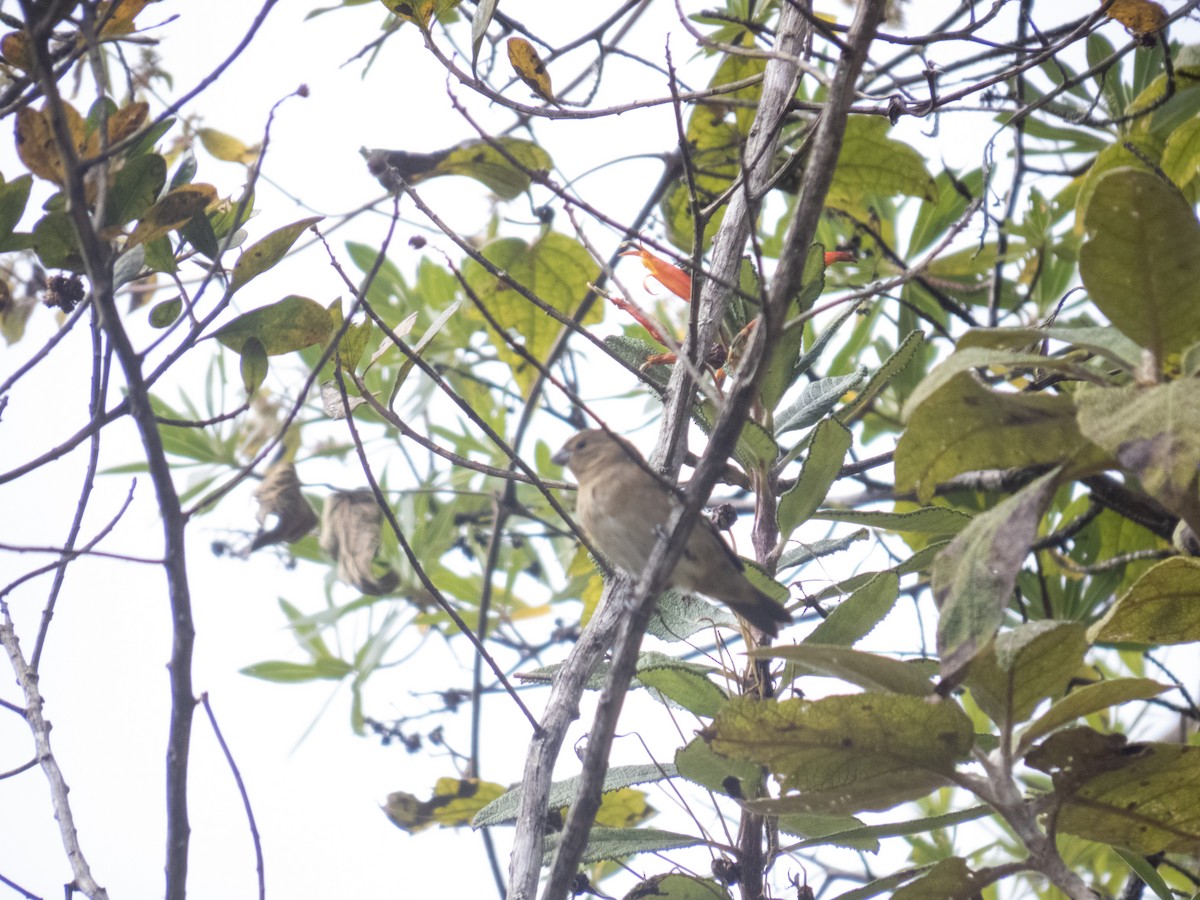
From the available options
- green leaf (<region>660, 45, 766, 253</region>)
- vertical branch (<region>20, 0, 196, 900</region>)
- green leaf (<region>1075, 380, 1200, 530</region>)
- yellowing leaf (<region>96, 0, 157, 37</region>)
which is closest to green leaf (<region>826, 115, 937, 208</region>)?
green leaf (<region>660, 45, 766, 253</region>)

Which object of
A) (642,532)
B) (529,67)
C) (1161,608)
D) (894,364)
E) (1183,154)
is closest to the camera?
(1161,608)

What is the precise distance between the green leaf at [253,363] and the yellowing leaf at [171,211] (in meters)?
0.22

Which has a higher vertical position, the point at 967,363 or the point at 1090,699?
the point at 967,363

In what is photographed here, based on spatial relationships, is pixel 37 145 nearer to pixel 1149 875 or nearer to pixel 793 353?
pixel 793 353

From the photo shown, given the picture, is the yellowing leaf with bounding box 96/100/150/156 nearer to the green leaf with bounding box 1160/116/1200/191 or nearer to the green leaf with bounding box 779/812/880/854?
the green leaf with bounding box 779/812/880/854

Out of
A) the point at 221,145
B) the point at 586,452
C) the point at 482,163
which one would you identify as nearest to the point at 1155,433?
the point at 482,163

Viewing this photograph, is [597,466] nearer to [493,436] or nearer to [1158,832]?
[493,436]

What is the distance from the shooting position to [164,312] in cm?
195

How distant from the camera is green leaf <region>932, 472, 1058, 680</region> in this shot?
1.20 m

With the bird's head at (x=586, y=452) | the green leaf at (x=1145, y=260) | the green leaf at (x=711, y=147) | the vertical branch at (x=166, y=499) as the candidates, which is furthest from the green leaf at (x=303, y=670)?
the green leaf at (x=1145, y=260)

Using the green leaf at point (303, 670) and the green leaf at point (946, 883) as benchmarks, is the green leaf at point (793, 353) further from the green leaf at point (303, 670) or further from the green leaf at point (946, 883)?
the green leaf at point (303, 670)

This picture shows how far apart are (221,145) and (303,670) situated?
205 centimetres

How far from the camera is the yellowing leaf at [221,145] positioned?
3.43 meters

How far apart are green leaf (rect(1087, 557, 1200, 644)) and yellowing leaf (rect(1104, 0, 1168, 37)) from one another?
1.27 metres
